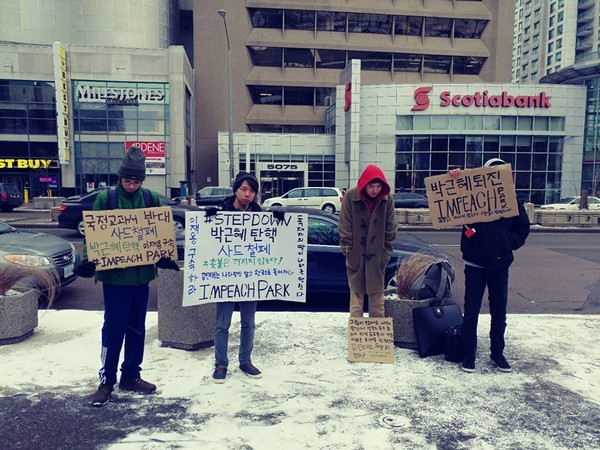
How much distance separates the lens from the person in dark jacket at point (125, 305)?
3.74m

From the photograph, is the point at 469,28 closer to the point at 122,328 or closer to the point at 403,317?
the point at 403,317

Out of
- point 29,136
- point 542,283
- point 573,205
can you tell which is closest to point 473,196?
point 542,283

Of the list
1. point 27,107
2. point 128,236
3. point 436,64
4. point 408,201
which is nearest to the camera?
point 128,236

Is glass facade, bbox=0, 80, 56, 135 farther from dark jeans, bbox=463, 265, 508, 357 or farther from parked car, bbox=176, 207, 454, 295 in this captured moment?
dark jeans, bbox=463, 265, 508, 357

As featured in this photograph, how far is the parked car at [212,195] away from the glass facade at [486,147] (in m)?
14.4

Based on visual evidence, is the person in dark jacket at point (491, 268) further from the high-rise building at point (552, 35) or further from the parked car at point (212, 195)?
the high-rise building at point (552, 35)

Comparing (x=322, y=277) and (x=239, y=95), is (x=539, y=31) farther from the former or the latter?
(x=322, y=277)

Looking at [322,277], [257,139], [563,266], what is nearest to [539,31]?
[257,139]

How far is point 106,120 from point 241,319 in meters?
36.3

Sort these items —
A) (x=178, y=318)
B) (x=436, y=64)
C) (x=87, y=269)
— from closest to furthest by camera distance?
(x=87, y=269), (x=178, y=318), (x=436, y=64)

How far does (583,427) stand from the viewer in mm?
3436

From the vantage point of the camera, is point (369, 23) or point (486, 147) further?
point (369, 23)

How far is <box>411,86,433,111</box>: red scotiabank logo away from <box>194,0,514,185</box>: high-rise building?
11.5 m

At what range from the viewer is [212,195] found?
85.3 ft
